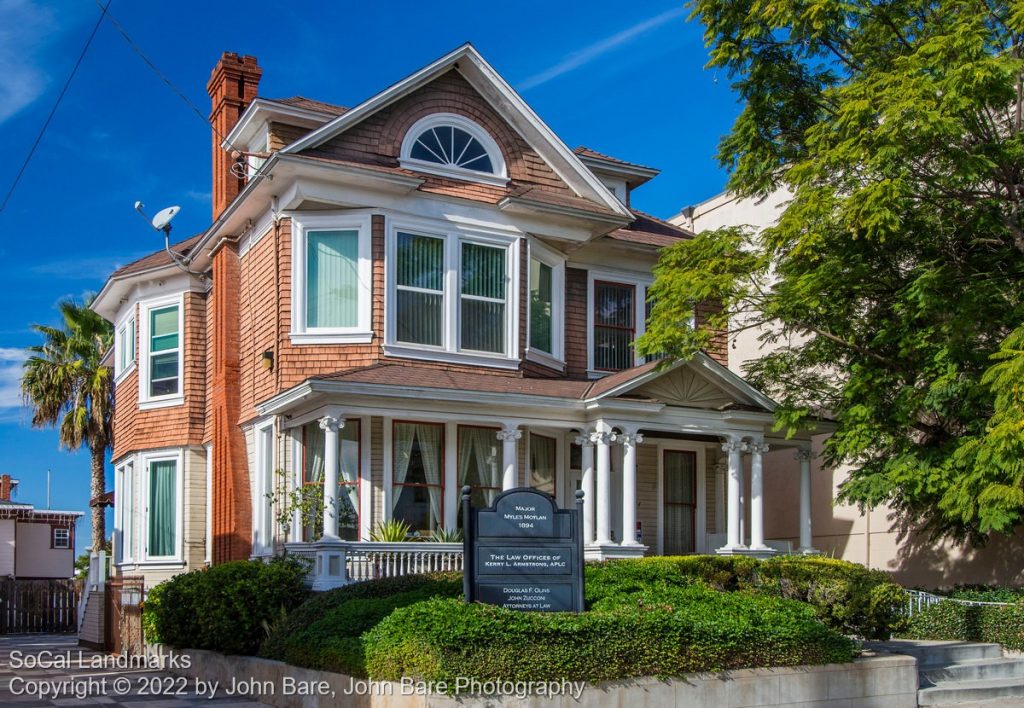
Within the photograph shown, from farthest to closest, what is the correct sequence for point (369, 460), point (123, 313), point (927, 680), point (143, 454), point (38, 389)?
1. point (38, 389)
2. point (123, 313)
3. point (143, 454)
4. point (369, 460)
5. point (927, 680)

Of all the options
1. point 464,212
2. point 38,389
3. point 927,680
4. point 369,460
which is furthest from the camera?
point 38,389

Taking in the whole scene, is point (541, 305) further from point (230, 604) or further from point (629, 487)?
point (230, 604)

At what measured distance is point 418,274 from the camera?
20.4 metres

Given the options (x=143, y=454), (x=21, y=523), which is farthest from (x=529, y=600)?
(x=21, y=523)

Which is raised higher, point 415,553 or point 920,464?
point 920,464

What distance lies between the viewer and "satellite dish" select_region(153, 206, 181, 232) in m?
23.5

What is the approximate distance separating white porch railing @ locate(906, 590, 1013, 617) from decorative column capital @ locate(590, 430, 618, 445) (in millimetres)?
5457

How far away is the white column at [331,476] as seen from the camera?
17.8 meters

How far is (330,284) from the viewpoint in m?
19.9

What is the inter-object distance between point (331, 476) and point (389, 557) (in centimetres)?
160

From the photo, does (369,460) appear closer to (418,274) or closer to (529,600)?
(418,274)

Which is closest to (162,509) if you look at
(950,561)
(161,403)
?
(161,403)

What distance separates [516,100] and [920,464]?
390 inches

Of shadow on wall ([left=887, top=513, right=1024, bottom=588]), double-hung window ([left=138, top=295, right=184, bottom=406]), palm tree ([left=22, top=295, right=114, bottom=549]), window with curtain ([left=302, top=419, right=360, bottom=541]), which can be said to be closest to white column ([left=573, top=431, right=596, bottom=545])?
window with curtain ([left=302, top=419, right=360, bottom=541])
